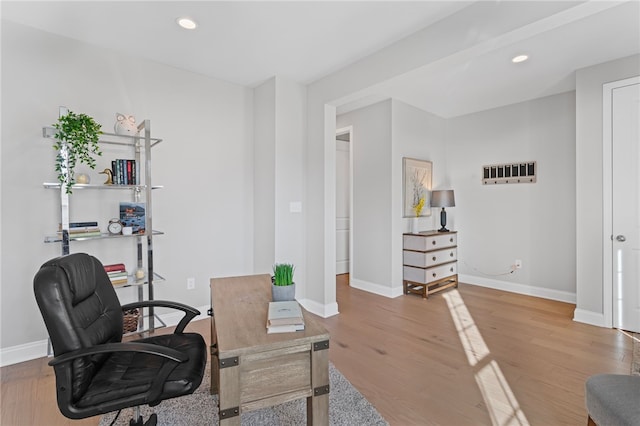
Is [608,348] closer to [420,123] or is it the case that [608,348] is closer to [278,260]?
[278,260]

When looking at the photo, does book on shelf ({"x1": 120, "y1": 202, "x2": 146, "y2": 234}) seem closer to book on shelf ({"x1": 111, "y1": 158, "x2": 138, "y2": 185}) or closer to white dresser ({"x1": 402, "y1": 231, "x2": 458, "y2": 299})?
book on shelf ({"x1": 111, "y1": 158, "x2": 138, "y2": 185})

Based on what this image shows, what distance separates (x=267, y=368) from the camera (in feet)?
4.35

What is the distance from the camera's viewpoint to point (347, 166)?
5824 mm

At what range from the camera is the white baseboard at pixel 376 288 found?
4.30 m

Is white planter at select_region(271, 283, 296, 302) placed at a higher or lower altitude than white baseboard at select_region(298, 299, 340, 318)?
higher

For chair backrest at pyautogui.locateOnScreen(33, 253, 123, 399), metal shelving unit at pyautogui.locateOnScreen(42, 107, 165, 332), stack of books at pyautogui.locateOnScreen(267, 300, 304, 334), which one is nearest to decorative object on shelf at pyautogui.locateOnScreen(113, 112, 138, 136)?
metal shelving unit at pyautogui.locateOnScreen(42, 107, 165, 332)

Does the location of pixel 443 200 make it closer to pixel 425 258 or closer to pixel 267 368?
pixel 425 258

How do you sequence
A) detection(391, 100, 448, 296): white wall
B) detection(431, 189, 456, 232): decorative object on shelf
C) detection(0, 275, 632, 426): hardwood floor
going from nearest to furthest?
detection(0, 275, 632, 426): hardwood floor, detection(391, 100, 448, 296): white wall, detection(431, 189, 456, 232): decorative object on shelf

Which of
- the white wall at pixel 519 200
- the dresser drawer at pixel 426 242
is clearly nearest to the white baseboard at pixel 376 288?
the dresser drawer at pixel 426 242

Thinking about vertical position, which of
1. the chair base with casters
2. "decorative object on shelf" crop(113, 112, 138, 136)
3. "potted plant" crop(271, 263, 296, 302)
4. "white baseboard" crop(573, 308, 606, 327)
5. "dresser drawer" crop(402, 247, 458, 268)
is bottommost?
"white baseboard" crop(573, 308, 606, 327)

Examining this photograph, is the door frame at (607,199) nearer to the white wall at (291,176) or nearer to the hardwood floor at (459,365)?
the hardwood floor at (459,365)

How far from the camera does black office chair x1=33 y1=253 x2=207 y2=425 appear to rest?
1.30 meters

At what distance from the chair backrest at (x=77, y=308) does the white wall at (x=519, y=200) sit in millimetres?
4681

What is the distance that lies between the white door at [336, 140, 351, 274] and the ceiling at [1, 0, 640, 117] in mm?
2166
